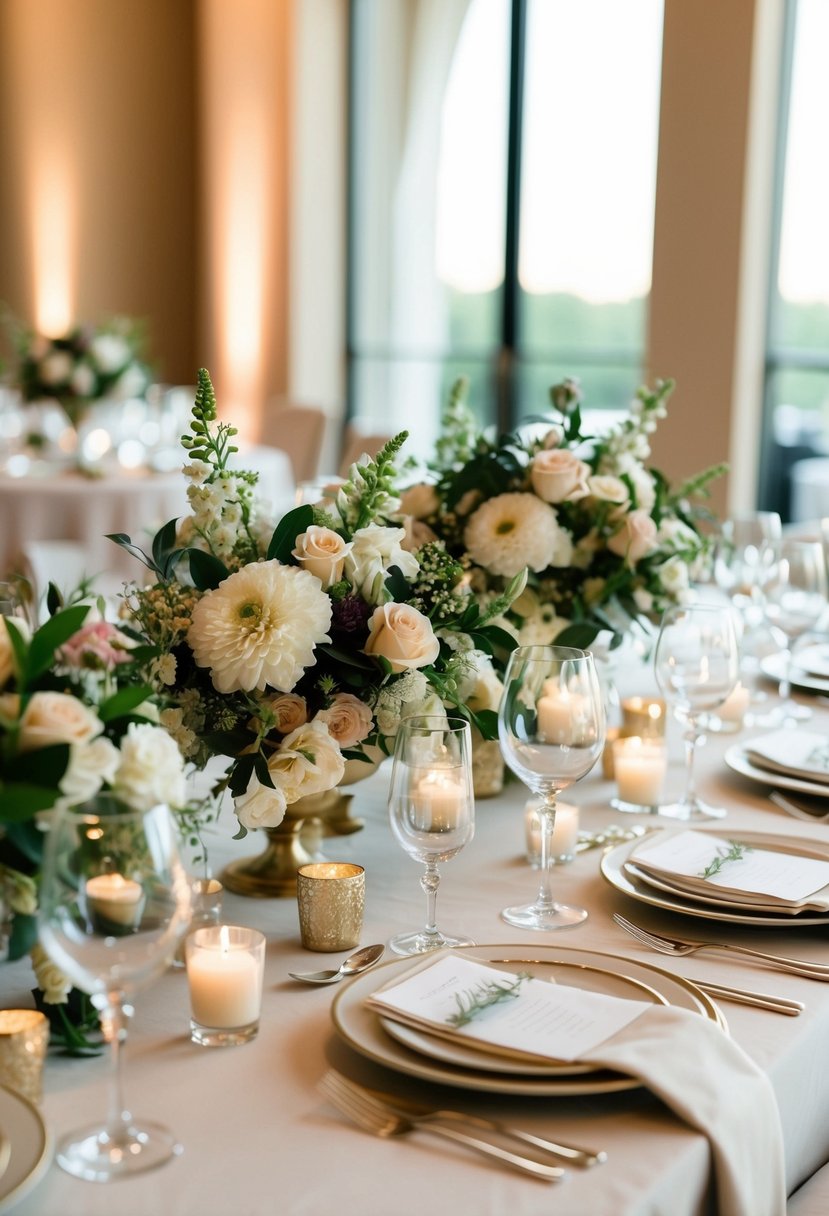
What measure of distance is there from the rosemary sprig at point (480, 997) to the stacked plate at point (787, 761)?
0.72 meters

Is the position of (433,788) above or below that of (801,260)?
below

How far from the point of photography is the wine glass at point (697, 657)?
158cm

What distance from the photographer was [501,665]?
67.6 inches

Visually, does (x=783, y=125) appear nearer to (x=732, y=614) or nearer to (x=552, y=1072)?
(x=732, y=614)

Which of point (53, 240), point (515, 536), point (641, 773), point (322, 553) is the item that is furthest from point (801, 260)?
point (53, 240)

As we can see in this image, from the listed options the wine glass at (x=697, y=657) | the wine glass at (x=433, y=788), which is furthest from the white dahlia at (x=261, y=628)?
the wine glass at (x=697, y=657)

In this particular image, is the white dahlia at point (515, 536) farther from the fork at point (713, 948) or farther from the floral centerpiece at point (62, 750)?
the floral centerpiece at point (62, 750)

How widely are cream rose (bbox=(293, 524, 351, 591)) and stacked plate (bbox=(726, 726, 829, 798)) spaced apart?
0.69m

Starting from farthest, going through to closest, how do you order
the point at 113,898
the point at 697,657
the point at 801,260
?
the point at 801,260
the point at 697,657
the point at 113,898

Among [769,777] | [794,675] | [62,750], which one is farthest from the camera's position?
[794,675]

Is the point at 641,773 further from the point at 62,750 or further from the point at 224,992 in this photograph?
Answer: the point at 62,750

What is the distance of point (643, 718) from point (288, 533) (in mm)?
639

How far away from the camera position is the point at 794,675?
2.31 meters

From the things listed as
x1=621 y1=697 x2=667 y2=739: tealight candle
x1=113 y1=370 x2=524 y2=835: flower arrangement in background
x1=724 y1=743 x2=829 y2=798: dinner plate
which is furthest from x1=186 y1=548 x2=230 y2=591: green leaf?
x1=724 y1=743 x2=829 y2=798: dinner plate
